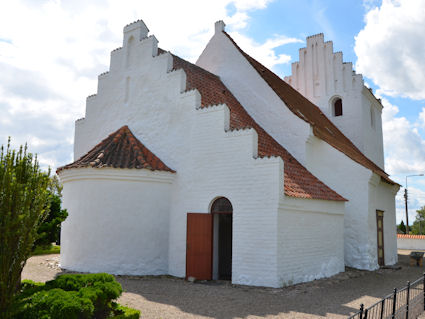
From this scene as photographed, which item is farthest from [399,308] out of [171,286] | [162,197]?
[162,197]

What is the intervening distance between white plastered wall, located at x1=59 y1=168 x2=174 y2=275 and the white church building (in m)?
0.04

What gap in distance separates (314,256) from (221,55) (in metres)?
10.6

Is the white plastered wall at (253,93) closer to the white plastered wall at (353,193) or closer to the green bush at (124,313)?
the white plastered wall at (353,193)

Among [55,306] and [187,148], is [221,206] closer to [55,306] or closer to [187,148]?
[187,148]

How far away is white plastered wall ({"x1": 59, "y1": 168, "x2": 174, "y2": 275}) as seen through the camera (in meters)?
13.0

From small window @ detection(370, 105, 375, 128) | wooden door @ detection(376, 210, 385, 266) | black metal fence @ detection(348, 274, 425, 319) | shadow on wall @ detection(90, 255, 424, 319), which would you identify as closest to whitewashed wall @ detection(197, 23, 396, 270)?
wooden door @ detection(376, 210, 385, 266)

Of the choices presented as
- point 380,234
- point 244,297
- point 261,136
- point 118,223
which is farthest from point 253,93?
point 244,297

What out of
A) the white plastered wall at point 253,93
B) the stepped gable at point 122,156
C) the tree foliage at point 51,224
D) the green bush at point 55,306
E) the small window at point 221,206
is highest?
the white plastered wall at point 253,93

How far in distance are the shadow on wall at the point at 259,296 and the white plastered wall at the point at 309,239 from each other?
1.47ft

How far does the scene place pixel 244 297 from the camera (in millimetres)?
9938

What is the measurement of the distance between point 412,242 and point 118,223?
1136 inches

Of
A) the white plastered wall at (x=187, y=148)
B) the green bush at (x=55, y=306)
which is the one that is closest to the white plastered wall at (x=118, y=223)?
the white plastered wall at (x=187, y=148)

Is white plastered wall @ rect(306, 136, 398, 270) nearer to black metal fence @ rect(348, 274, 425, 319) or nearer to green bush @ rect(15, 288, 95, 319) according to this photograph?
black metal fence @ rect(348, 274, 425, 319)

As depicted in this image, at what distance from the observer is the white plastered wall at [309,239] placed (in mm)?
11602
